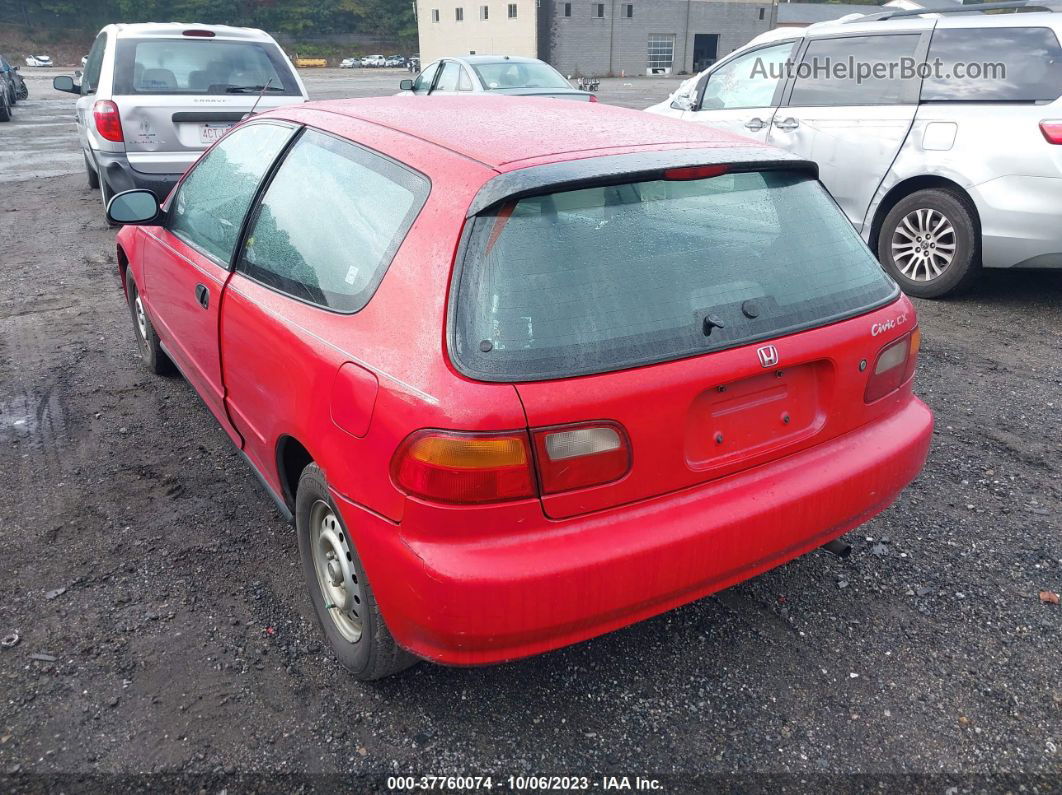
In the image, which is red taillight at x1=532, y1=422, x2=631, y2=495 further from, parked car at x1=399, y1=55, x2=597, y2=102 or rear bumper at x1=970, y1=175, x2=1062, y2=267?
parked car at x1=399, y1=55, x2=597, y2=102

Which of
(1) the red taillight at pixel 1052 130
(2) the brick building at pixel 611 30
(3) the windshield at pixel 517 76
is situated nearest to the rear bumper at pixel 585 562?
(1) the red taillight at pixel 1052 130

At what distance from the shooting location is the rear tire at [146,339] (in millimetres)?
4625

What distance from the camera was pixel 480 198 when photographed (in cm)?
207

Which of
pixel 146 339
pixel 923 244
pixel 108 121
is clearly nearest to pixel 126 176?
pixel 108 121

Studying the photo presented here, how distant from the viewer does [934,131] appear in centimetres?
585

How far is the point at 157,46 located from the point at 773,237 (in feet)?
24.3

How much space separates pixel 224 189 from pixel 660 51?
67.4 meters

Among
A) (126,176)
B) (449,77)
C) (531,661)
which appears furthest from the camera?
(449,77)

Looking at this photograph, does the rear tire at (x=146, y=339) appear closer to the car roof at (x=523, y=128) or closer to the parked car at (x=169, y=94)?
the car roof at (x=523, y=128)

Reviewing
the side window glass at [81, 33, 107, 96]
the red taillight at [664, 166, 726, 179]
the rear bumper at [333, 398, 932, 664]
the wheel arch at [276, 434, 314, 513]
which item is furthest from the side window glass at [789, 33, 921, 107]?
the side window glass at [81, 33, 107, 96]

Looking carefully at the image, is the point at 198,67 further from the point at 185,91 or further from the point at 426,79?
the point at 426,79

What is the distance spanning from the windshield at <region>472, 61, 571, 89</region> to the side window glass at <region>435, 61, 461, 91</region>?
1.36 feet

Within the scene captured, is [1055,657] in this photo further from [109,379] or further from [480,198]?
[109,379]

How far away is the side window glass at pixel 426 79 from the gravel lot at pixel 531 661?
35.9 feet
